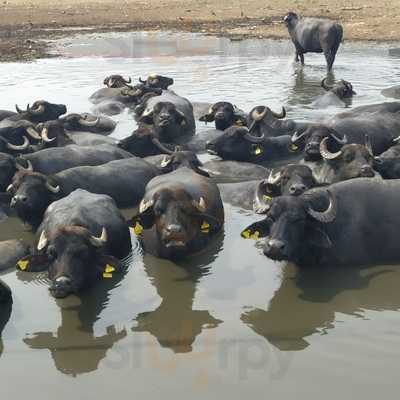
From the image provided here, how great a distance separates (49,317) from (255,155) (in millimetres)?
5225

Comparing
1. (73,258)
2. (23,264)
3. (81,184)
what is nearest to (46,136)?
(81,184)

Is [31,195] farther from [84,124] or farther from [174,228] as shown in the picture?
[84,124]

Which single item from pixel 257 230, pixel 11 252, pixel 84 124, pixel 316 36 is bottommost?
pixel 11 252

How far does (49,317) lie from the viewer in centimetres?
568

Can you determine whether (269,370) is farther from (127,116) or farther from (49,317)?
(127,116)

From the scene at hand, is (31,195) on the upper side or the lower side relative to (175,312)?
upper

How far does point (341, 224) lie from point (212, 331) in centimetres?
191

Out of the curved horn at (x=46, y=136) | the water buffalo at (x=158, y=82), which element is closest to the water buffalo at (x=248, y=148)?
the curved horn at (x=46, y=136)

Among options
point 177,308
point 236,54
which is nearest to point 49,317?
point 177,308

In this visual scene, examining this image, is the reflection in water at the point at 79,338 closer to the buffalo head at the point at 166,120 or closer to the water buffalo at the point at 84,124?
the buffalo head at the point at 166,120

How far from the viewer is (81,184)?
826 cm

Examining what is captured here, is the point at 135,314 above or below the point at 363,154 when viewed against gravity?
below

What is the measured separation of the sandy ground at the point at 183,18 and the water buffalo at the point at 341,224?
57.5 ft

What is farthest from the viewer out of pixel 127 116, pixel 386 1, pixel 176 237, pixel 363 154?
pixel 386 1
